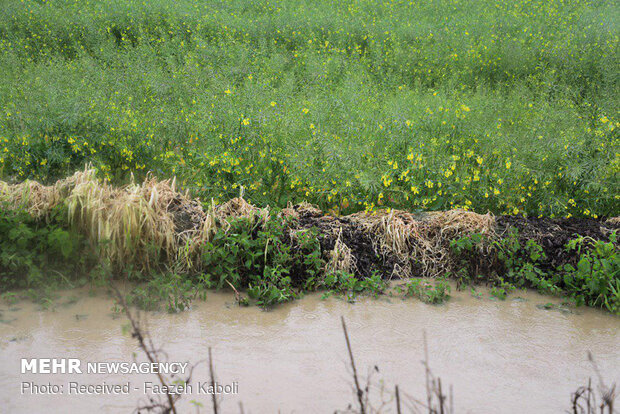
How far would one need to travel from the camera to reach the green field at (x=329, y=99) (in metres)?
5.88

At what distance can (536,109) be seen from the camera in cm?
800

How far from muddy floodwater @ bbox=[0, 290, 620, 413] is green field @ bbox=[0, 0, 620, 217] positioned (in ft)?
5.13

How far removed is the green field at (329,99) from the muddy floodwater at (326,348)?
1.56 m

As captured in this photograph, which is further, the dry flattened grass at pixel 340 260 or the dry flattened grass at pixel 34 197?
the dry flattened grass at pixel 340 260

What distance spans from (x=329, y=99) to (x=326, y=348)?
4.90 m

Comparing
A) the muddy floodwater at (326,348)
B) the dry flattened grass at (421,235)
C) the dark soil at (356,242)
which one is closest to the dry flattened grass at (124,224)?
the muddy floodwater at (326,348)

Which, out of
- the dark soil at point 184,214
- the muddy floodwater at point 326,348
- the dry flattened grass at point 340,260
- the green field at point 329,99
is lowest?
the muddy floodwater at point 326,348

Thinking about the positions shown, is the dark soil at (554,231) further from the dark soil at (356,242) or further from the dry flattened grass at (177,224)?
the dark soil at (356,242)

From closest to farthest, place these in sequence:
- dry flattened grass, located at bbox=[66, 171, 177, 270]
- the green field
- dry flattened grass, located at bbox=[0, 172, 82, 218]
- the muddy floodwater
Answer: the muddy floodwater, dry flattened grass, located at bbox=[66, 171, 177, 270], dry flattened grass, located at bbox=[0, 172, 82, 218], the green field

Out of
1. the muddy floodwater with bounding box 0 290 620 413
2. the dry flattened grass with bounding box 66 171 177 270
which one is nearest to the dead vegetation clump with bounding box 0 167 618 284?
the dry flattened grass with bounding box 66 171 177 270

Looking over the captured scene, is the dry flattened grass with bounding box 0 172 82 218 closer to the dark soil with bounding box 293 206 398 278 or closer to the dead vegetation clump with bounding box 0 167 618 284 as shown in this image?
the dead vegetation clump with bounding box 0 167 618 284

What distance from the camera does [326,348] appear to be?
3850 mm

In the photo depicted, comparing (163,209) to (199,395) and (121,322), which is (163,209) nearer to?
(121,322)

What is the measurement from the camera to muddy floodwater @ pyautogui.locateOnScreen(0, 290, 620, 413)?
325cm
